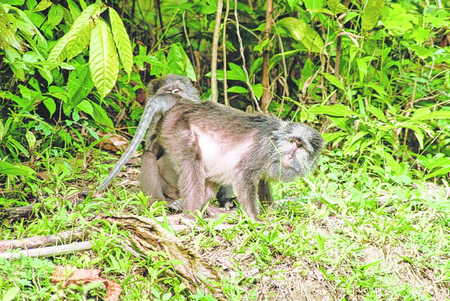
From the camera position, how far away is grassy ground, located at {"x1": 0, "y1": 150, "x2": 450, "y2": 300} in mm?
3604

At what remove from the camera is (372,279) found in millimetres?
3934

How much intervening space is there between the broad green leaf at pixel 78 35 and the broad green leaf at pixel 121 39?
0.18 m

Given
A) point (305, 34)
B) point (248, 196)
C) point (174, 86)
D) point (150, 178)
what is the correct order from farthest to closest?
1. point (305, 34)
2. point (174, 86)
3. point (150, 178)
4. point (248, 196)

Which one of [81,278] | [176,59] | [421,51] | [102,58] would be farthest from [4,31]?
[421,51]

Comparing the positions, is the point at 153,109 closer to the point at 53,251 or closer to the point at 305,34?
the point at 53,251

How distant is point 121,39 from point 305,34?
3565 mm

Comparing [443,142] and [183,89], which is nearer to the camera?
[183,89]

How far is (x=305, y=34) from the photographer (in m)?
6.73

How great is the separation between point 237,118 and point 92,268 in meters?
2.11

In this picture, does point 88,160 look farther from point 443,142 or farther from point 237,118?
point 443,142

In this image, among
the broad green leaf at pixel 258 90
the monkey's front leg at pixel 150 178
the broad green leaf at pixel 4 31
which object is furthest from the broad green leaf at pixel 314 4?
the broad green leaf at pixel 4 31

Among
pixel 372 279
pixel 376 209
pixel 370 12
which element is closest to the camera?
pixel 372 279

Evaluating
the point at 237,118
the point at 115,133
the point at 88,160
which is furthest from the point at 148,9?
the point at 237,118

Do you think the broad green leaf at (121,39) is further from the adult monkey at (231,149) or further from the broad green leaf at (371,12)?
the broad green leaf at (371,12)
